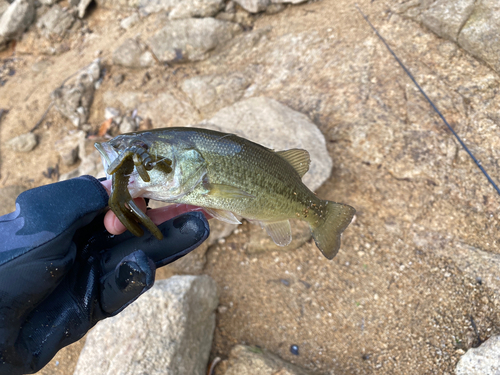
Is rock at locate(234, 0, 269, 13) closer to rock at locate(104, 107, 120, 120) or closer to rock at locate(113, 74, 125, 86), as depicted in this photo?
rock at locate(113, 74, 125, 86)

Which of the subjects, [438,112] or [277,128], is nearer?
[438,112]

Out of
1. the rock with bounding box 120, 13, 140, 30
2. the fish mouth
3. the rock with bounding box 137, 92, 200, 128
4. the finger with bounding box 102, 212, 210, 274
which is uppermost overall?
the fish mouth

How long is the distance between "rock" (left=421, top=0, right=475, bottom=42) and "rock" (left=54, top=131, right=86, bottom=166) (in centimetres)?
699

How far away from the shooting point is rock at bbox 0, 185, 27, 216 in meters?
6.59

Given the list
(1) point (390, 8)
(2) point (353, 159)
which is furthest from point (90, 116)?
(1) point (390, 8)

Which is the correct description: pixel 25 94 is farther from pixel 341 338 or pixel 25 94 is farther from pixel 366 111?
pixel 341 338

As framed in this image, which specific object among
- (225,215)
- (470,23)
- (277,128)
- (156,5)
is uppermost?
(156,5)

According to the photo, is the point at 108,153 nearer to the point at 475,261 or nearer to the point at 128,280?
the point at 128,280

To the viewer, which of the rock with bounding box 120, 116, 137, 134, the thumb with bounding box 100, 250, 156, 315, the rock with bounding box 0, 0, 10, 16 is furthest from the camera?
the rock with bounding box 0, 0, 10, 16

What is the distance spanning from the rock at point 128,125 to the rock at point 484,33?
6.17 metres

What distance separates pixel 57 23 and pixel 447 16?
33.1ft

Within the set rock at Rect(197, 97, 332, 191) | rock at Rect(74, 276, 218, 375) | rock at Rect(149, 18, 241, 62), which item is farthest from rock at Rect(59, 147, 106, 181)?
rock at Rect(74, 276, 218, 375)

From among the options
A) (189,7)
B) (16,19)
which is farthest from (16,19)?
(189,7)

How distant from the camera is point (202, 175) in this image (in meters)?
2.46
